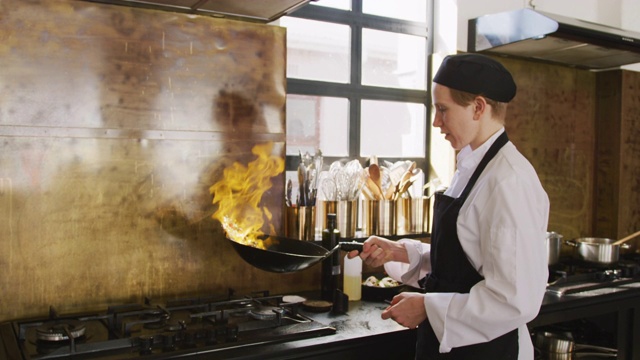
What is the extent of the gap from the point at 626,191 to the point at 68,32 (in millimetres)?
3152

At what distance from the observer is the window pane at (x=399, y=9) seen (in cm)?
307

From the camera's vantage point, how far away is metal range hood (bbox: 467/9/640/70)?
8.82ft

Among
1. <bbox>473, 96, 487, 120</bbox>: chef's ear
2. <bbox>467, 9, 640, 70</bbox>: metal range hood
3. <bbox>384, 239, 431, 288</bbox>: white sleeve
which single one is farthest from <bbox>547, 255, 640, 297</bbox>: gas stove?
<bbox>473, 96, 487, 120</bbox>: chef's ear

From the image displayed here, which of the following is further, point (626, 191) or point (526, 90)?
point (626, 191)

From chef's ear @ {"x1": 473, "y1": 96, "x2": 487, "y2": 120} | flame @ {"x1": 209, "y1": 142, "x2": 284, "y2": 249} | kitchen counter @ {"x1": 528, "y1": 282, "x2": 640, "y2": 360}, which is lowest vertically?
kitchen counter @ {"x1": 528, "y1": 282, "x2": 640, "y2": 360}

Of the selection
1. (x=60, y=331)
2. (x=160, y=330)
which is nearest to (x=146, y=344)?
(x=160, y=330)

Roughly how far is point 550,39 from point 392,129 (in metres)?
0.88

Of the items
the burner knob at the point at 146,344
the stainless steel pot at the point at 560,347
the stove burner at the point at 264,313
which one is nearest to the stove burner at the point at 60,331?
the burner knob at the point at 146,344

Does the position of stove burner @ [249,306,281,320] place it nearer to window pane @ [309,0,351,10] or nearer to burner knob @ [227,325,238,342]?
burner knob @ [227,325,238,342]

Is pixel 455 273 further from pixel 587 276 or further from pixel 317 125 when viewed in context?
pixel 587 276

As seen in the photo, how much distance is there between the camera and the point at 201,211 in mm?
2344

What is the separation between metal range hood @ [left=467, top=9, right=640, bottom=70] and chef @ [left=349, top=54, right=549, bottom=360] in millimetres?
1101

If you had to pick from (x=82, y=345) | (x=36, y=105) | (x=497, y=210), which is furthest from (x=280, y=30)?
(x=82, y=345)

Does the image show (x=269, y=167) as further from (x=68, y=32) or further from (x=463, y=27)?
(x=463, y=27)
